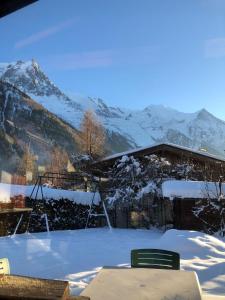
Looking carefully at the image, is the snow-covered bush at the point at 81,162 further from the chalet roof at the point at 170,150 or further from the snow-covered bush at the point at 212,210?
the snow-covered bush at the point at 212,210

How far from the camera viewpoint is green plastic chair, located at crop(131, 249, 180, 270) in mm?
3411

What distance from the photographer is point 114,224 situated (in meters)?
13.6

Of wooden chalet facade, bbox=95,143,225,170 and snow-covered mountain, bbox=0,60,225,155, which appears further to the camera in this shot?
snow-covered mountain, bbox=0,60,225,155

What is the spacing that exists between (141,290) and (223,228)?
30.8 feet

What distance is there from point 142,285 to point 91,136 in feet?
86.2

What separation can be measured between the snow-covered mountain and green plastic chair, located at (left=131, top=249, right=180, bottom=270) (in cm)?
6565

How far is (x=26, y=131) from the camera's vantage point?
157 ft

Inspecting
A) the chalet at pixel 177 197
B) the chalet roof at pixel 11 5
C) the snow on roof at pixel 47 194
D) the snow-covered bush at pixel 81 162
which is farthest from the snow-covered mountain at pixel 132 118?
the chalet roof at pixel 11 5

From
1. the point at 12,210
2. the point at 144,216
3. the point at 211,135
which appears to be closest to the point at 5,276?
the point at 12,210

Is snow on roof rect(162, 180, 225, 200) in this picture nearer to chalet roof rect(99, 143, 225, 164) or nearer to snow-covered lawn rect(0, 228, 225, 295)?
snow-covered lawn rect(0, 228, 225, 295)

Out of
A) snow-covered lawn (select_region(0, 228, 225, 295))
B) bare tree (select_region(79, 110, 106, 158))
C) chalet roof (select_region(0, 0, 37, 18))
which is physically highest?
bare tree (select_region(79, 110, 106, 158))

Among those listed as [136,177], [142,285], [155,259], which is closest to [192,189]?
[136,177]

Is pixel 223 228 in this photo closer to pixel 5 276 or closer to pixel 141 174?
pixel 141 174

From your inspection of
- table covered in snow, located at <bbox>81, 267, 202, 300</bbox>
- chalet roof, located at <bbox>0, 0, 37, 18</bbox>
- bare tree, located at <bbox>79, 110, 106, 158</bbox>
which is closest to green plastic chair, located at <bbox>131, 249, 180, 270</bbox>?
table covered in snow, located at <bbox>81, 267, 202, 300</bbox>
